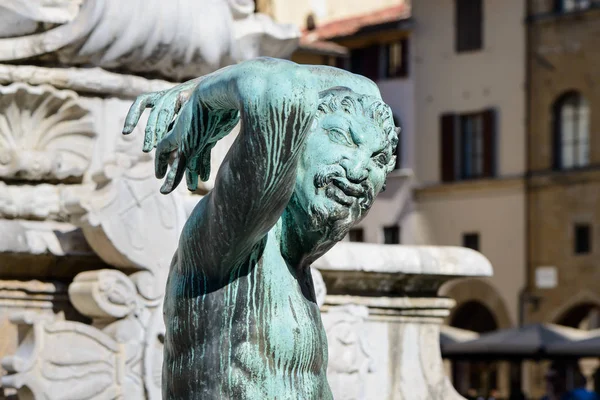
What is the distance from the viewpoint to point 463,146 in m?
45.1

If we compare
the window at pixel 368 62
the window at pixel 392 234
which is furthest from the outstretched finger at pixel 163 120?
the window at pixel 368 62

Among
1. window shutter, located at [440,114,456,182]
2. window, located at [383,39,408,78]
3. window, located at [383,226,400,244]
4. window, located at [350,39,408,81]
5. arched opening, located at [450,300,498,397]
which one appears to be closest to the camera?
arched opening, located at [450,300,498,397]

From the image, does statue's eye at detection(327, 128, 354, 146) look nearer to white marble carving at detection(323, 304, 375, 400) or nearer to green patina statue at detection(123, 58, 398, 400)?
green patina statue at detection(123, 58, 398, 400)

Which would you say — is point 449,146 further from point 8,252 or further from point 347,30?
point 8,252

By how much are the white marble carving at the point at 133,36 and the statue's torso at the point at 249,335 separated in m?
2.28

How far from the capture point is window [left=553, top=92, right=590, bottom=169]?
4212 centimetres

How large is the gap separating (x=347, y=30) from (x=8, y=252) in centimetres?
4266

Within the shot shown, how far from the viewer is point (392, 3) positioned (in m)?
52.6

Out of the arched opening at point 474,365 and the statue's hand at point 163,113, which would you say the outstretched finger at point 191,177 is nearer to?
the statue's hand at point 163,113

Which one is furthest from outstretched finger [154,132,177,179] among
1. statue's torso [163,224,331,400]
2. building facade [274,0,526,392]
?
building facade [274,0,526,392]

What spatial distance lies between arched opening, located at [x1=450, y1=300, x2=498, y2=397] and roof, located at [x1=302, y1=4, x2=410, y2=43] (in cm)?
750

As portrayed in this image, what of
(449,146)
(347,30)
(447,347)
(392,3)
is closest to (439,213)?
(449,146)

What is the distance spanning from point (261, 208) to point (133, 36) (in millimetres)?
2576

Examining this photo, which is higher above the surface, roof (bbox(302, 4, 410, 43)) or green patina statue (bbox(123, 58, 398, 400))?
roof (bbox(302, 4, 410, 43))
